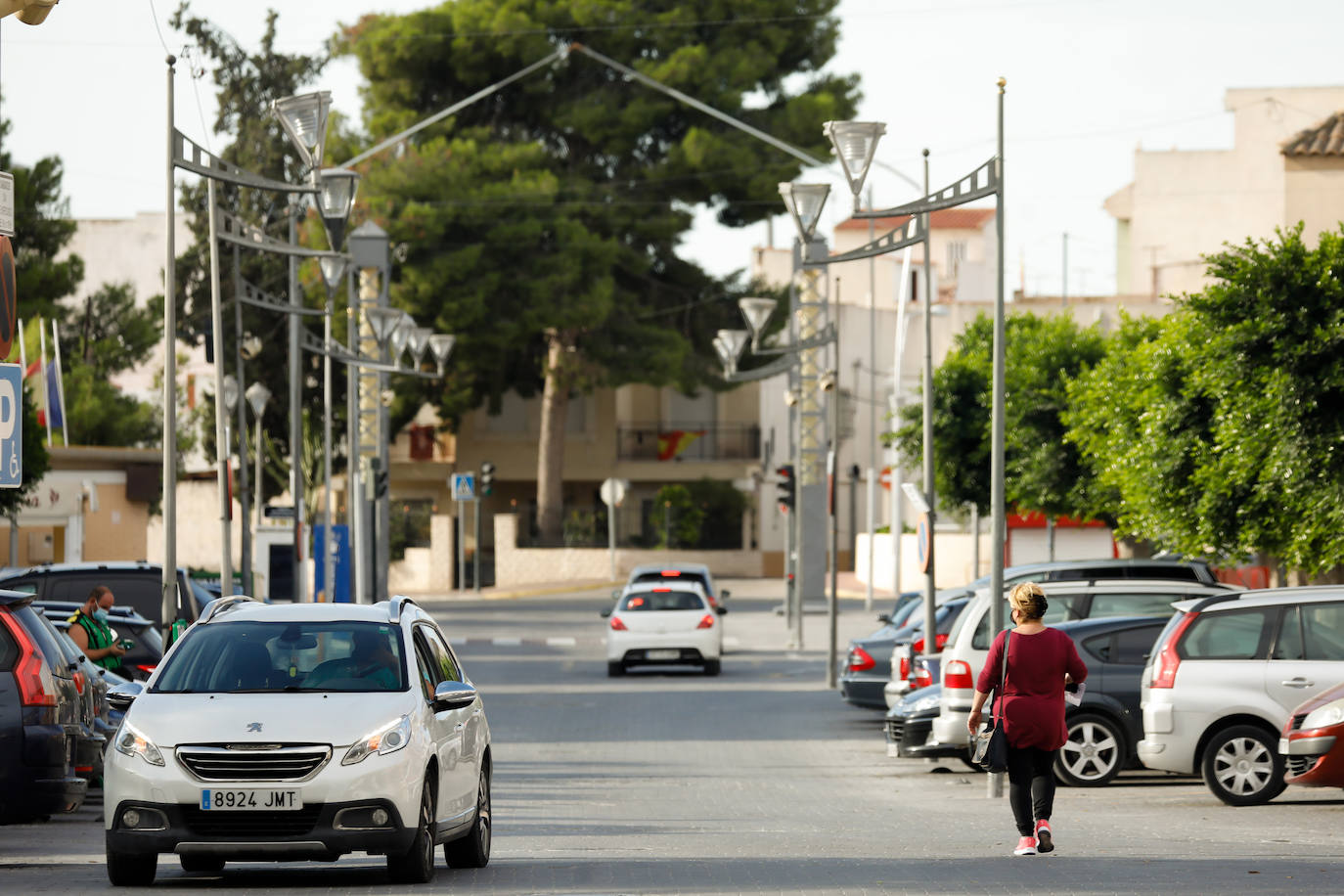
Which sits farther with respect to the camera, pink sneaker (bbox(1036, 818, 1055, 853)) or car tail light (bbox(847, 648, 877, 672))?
car tail light (bbox(847, 648, 877, 672))

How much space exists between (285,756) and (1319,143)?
112ft

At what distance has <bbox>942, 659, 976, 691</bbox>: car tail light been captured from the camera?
1772 cm

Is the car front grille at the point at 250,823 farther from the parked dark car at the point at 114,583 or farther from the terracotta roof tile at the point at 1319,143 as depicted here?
the terracotta roof tile at the point at 1319,143

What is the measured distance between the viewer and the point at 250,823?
9773 millimetres

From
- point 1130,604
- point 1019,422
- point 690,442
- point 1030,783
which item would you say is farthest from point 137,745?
point 690,442

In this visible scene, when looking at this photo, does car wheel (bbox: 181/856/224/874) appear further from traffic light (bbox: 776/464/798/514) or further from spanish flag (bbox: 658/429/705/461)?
spanish flag (bbox: 658/429/705/461)

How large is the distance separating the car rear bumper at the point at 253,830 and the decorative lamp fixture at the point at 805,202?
1267 centimetres

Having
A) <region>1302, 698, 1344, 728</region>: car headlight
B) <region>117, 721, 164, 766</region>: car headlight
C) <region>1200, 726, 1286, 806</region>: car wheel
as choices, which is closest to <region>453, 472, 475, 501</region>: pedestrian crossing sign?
<region>1200, 726, 1286, 806</region>: car wheel

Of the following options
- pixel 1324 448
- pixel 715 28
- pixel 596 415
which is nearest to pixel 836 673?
pixel 1324 448

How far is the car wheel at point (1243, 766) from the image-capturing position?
15375 millimetres

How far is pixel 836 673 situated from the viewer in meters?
31.5

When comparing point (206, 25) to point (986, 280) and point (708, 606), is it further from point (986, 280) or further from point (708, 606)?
point (986, 280)

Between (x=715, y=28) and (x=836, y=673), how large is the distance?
35650 millimetres

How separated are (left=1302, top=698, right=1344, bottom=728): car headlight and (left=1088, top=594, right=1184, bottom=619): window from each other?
540cm
